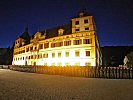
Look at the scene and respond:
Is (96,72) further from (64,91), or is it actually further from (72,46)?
(72,46)

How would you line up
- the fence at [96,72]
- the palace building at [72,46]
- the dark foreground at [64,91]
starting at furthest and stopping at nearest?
the palace building at [72,46], the fence at [96,72], the dark foreground at [64,91]

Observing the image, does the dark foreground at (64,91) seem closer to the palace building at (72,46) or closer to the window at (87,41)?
the palace building at (72,46)

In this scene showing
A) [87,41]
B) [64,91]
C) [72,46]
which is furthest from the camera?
[72,46]

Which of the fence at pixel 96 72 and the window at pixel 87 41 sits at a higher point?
the window at pixel 87 41

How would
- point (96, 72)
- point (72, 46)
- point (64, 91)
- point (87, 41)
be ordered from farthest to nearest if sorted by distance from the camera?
point (72, 46) → point (87, 41) → point (96, 72) → point (64, 91)

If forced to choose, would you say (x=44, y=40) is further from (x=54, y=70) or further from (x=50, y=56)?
(x=54, y=70)

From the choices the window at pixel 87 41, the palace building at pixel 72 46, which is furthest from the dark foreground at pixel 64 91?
the window at pixel 87 41

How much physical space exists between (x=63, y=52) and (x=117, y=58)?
3689cm

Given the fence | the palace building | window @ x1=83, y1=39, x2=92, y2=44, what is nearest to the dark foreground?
the fence

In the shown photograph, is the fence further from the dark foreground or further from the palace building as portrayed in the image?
the palace building

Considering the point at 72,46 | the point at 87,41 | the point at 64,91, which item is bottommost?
the point at 64,91

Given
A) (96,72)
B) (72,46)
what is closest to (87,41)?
(72,46)

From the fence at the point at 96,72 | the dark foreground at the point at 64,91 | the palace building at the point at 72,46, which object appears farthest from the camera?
the palace building at the point at 72,46

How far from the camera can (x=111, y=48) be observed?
61.1m
